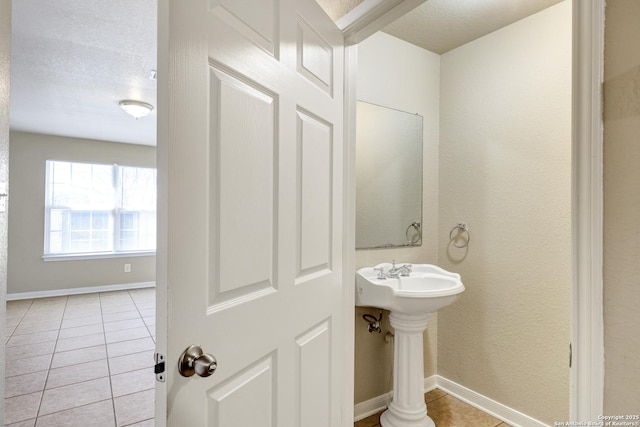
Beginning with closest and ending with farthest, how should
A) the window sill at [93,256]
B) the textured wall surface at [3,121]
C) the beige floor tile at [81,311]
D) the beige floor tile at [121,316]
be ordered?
the textured wall surface at [3,121], the beige floor tile at [121,316], the beige floor tile at [81,311], the window sill at [93,256]

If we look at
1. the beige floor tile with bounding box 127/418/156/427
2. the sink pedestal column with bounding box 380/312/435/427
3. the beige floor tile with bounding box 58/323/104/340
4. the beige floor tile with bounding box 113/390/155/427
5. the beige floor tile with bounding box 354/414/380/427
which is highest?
the sink pedestal column with bounding box 380/312/435/427

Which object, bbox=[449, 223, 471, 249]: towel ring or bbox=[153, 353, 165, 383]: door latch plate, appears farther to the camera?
bbox=[449, 223, 471, 249]: towel ring

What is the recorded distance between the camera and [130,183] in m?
5.74

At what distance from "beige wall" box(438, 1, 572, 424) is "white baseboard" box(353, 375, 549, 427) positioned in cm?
4

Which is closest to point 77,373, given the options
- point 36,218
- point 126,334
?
point 126,334

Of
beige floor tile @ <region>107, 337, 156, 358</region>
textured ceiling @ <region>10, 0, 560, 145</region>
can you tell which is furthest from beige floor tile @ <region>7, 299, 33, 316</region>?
textured ceiling @ <region>10, 0, 560, 145</region>

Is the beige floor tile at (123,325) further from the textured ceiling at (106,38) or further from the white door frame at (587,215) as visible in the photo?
the white door frame at (587,215)

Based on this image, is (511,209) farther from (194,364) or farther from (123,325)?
(123,325)

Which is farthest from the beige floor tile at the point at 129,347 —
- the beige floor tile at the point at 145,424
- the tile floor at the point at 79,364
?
the beige floor tile at the point at 145,424

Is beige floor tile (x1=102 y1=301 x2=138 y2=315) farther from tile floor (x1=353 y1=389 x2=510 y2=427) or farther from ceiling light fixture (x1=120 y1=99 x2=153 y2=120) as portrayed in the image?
tile floor (x1=353 y1=389 x2=510 y2=427)

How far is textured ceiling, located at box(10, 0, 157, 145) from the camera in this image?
2.01m

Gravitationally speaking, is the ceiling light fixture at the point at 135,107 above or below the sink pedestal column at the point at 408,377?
above

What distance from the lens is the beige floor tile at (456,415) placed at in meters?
2.03

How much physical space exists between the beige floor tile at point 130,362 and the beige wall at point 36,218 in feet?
10.1
